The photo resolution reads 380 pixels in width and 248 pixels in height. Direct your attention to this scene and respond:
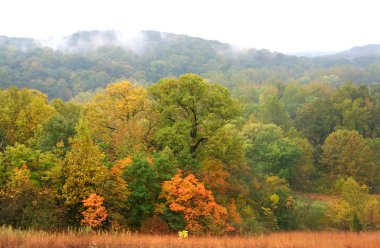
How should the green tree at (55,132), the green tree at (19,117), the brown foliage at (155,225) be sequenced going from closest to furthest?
the brown foliage at (155,225) < the green tree at (55,132) < the green tree at (19,117)

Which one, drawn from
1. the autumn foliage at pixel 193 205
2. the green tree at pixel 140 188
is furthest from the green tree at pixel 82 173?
the autumn foliage at pixel 193 205

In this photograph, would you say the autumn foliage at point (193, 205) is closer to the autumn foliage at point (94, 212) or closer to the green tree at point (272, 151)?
→ the autumn foliage at point (94, 212)

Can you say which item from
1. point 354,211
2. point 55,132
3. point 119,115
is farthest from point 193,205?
point 354,211

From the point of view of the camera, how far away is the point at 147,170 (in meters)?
21.6

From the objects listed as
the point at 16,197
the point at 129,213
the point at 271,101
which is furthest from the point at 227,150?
the point at 271,101

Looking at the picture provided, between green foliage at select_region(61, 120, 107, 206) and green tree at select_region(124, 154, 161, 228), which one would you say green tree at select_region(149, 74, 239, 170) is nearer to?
green tree at select_region(124, 154, 161, 228)

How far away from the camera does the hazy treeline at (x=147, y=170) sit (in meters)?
19.1

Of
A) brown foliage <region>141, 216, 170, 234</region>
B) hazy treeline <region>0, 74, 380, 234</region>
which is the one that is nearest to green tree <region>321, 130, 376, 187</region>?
hazy treeline <region>0, 74, 380, 234</region>

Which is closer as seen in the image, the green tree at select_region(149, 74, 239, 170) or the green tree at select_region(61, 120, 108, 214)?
the green tree at select_region(61, 120, 108, 214)

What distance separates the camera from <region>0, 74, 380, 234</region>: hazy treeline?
62.5 ft

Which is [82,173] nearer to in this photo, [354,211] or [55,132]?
[55,132]

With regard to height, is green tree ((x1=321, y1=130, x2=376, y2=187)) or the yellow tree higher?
the yellow tree

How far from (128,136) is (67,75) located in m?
158

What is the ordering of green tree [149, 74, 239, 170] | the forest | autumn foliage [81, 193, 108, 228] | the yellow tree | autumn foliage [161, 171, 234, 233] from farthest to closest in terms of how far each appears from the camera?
the yellow tree, green tree [149, 74, 239, 170], autumn foliage [161, 171, 234, 233], the forest, autumn foliage [81, 193, 108, 228]
